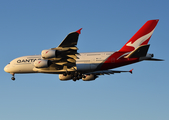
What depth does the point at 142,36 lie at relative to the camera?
41344mm

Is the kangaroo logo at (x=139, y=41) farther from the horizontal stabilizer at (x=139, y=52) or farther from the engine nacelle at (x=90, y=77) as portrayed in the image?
the engine nacelle at (x=90, y=77)

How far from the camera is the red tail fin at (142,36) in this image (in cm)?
4116

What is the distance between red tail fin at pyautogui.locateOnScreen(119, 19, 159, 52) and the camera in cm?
4116

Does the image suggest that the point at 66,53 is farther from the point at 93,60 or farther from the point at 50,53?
the point at 93,60

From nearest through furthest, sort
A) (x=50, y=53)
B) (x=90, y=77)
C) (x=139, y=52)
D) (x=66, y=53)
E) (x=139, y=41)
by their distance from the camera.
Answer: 1. (x=50, y=53)
2. (x=139, y=52)
3. (x=66, y=53)
4. (x=139, y=41)
5. (x=90, y=77)

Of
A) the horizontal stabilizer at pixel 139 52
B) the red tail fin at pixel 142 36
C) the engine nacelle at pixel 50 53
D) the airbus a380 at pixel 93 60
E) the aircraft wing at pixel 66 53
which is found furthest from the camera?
the red tail fin at pixel 142 36

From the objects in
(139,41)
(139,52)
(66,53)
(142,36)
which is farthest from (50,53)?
(142,36)

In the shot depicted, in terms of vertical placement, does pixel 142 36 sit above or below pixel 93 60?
above

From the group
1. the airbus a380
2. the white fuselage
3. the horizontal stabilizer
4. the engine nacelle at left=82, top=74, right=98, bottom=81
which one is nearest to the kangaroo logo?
the airbus a380

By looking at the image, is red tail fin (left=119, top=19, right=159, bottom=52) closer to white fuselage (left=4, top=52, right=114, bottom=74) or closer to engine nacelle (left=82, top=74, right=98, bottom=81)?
white fuselage (left=4, top=52, right=114, bottom=74)

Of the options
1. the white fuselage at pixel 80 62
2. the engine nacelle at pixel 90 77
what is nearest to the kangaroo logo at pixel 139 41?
the white fuselage at pixel 80 62

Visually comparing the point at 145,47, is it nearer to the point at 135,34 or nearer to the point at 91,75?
the point at 135,34

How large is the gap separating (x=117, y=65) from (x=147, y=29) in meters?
7.19

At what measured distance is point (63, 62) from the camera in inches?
1576
